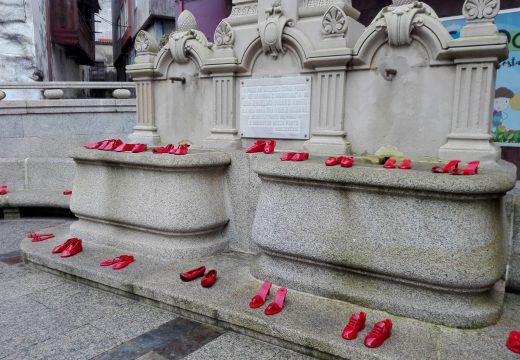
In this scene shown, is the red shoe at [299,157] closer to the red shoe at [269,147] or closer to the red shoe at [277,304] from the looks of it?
the red shoe at [269,147]

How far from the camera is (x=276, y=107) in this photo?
16.2 ft

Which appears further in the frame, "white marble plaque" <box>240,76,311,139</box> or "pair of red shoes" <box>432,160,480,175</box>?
"white marble plaque" <box>240,76,311,139</box>

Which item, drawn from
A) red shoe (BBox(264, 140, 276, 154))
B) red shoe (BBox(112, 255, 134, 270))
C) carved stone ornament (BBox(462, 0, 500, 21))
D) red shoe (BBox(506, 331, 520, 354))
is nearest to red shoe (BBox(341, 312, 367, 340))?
red shoe (BBox(506, 331, 520, 354))

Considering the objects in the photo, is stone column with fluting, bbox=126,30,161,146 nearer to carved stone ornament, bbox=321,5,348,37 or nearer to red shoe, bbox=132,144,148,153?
red shoe, bbox=132,144,148,153

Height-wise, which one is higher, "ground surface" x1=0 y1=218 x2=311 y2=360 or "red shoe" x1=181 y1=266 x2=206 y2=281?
"red shoe" x1=181 y1=266 x2=206 y2=281

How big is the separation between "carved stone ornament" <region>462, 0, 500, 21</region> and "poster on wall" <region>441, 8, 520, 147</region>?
4.45 m

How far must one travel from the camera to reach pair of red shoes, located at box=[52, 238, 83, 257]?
15.7ft

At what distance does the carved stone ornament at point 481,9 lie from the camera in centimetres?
359

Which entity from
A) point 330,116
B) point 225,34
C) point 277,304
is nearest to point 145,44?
point 225,34

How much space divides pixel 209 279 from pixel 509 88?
21.7 ft

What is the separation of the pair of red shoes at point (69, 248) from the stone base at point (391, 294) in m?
2.34

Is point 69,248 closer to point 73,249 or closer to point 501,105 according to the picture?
point 73,249

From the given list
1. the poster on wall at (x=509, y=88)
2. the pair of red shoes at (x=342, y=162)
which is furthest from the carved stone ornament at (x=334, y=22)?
the poster on wall at (x=509, y=88)

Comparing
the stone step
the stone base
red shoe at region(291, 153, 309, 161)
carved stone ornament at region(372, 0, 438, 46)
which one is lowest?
the stone step
